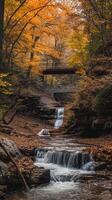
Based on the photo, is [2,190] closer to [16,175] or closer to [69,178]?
[16,175]

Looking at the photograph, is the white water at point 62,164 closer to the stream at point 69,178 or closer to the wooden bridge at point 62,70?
the stream at point 69,178

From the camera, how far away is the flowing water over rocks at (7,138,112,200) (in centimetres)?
1327

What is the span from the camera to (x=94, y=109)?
24.4m

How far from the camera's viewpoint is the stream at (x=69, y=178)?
13.3 m

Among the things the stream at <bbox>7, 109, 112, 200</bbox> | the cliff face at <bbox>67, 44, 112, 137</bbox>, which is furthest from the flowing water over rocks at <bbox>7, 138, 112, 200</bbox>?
A: the cliff face at <bbox>67, 44, 112, 137</bbox>

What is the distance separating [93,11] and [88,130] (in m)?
8.25

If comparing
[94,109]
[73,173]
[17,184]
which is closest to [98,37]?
[94,109]

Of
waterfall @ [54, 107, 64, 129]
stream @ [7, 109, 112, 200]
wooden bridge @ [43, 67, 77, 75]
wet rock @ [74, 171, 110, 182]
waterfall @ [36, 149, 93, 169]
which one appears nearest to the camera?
stream @ [7, 109, 112, 200]

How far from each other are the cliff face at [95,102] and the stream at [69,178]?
2.86 meters

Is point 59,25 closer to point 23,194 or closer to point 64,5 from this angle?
point 64,5

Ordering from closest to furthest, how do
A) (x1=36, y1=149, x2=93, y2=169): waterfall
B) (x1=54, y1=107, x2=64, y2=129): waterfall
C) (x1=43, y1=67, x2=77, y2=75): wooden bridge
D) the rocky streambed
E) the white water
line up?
the rocky streambed
the white water
(x1=36, y1=149, x2=93, y2=169): waterfall
(x1=54, y1=107, x2=64, y2=129): waterfall
(x1=43, y1=67, x2=77, y2=75): wooden bridge

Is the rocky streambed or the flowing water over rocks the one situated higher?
the rocky streambed

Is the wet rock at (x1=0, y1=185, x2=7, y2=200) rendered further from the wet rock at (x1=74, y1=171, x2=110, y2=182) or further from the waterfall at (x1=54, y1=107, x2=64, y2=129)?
the waterfall at (x1=54, y1=107, x2=64, y2=129)

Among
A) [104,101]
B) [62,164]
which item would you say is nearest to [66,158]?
[62,164]
